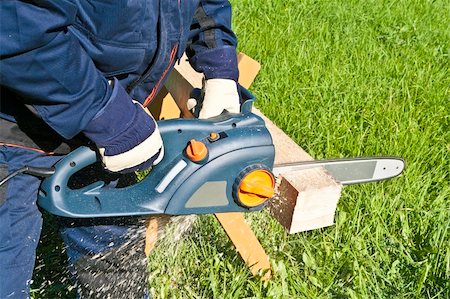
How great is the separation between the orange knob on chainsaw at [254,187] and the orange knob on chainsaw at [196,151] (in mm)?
137

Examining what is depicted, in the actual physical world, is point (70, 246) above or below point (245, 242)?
above

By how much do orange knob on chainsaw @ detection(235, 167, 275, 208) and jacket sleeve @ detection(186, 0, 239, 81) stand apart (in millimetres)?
494

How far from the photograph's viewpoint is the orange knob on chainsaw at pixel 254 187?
1949 millimetres

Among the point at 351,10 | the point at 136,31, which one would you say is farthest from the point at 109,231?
the point at 351,10

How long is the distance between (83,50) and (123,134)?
0.81ft

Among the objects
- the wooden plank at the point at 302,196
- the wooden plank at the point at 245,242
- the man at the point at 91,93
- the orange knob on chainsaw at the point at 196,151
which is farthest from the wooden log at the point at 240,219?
the orange knob on chainsaw at the point at 196,151

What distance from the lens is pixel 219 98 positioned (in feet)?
7.44

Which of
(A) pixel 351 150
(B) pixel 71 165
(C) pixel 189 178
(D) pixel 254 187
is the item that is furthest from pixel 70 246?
(A) pixel 351 150

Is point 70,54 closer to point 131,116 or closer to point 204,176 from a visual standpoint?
point 131,116

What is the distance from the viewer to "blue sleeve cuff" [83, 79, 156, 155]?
1771mm

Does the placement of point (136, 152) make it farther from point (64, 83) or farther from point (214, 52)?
point (214, 52)

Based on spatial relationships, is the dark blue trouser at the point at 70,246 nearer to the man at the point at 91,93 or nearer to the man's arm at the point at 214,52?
the man at the point at 91,93

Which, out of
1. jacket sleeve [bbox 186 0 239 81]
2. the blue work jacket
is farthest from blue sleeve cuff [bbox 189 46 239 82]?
the blue work jacket

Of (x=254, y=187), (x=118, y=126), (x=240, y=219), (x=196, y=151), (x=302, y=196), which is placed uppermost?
(x=118, y=126)
